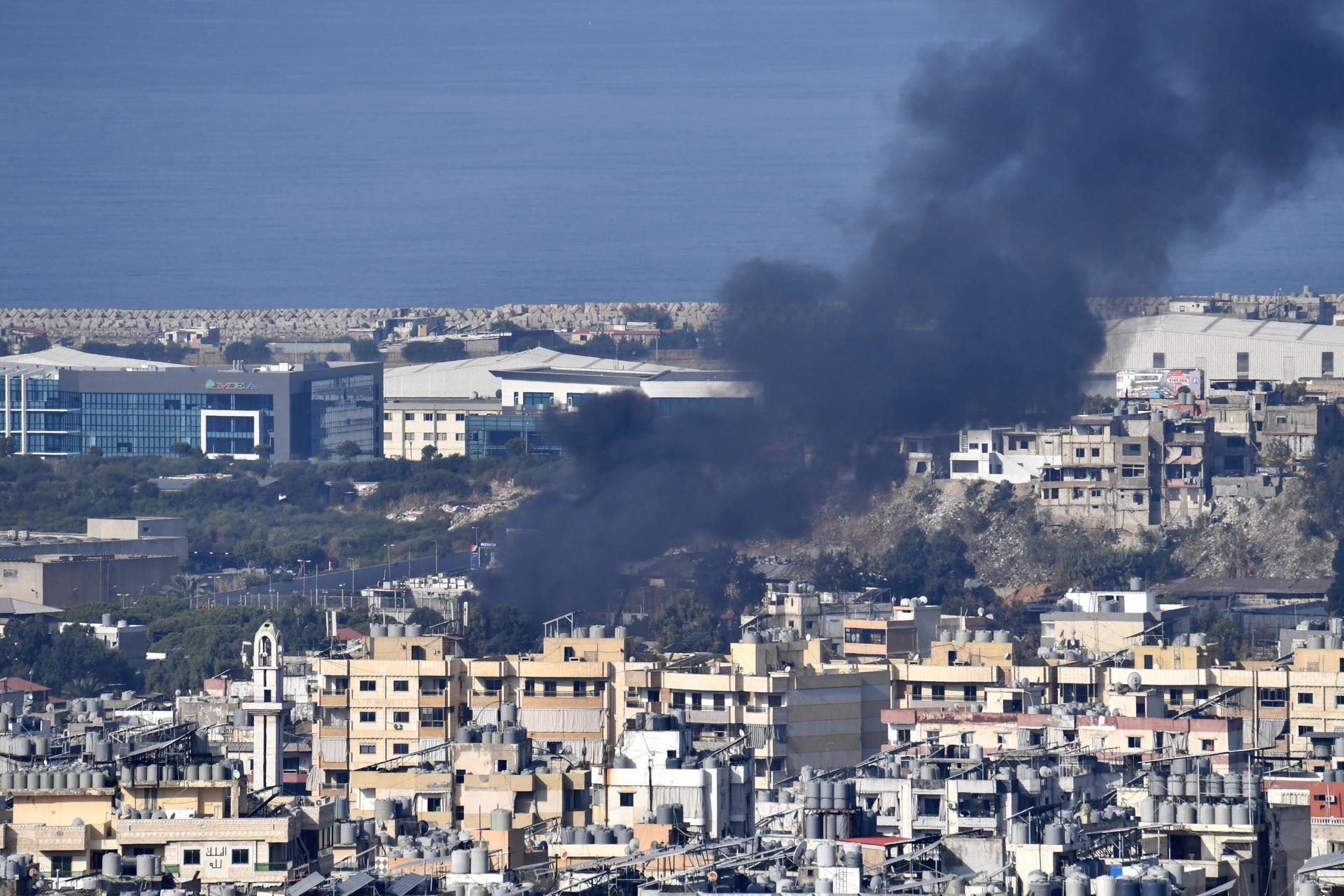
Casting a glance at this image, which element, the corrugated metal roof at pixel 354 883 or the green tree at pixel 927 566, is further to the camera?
the green tree at pixel 927 566

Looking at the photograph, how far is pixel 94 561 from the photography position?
238 ft

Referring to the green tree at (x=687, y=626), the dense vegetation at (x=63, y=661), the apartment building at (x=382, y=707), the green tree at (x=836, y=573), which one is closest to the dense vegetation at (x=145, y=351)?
the green tree at (x=836, y=573)

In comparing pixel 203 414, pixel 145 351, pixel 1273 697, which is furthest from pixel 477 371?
pixel 1273 697

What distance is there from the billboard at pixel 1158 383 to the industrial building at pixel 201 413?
23.6 m

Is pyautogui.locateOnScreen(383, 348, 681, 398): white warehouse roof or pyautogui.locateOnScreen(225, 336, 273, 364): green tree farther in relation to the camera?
pyautogui.locateOnScreen(225, 336, 273, 364): green tree

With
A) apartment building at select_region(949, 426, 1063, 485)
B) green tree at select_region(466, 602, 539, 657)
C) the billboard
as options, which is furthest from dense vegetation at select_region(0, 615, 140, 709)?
the billboard

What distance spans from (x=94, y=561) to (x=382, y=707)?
3079cm

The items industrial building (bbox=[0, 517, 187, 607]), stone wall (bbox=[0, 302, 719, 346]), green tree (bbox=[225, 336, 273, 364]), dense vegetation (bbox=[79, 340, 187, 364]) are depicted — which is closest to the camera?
industrial building (bbox=[0, 517, 187, 607])

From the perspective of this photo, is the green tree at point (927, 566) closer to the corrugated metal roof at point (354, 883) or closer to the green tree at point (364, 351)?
the corrugated metal roof at point (354, 883)

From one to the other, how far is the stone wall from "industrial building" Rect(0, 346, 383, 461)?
85.1 feet

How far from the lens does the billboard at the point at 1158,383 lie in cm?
8524

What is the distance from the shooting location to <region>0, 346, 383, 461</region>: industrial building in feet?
347

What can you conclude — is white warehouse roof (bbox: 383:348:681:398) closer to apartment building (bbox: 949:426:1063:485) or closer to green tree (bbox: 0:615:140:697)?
apartment building (bbox: 949:426:1063:485)

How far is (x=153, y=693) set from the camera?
55562 millimetres
